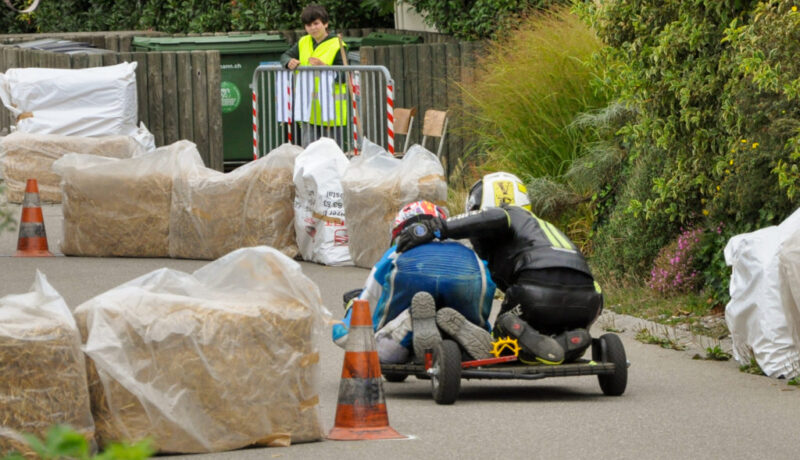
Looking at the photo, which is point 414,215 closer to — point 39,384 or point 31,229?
point 39,384

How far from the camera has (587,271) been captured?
7598mm

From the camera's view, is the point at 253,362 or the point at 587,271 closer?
the point at 253,362

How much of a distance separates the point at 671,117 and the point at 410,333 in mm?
3920

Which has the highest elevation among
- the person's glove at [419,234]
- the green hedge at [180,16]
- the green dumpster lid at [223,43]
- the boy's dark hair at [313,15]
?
the green hedge at [180,16]

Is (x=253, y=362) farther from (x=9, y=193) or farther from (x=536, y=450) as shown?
(x=9, y=193)

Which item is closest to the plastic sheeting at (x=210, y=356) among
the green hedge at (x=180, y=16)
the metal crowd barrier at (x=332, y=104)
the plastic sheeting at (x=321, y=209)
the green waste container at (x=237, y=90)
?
the plastic sheeting at (x=321, y=209)

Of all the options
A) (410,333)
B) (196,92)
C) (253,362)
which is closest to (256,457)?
(253,362)

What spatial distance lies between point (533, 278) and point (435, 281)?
52 centimetres

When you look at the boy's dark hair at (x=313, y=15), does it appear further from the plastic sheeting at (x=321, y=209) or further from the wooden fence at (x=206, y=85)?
the plastic sheeting at (x=321, y=209)

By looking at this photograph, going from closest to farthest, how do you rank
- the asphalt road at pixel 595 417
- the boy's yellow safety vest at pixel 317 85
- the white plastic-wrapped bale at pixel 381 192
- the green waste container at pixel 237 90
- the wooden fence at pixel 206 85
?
the asphalt road at pixel 595 417 < the white plastic-wrapped bale at pixel 381 192 < the boy's yellow safety vest at pixel 317 85 < the wooden fence at pixel 206 85 < the green waste container at pixel 237 90

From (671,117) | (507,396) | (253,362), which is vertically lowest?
(507,396)

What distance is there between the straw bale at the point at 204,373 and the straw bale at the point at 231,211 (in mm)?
7208

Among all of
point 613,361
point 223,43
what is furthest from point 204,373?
point 223,43

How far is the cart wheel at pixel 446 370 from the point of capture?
7.10m
